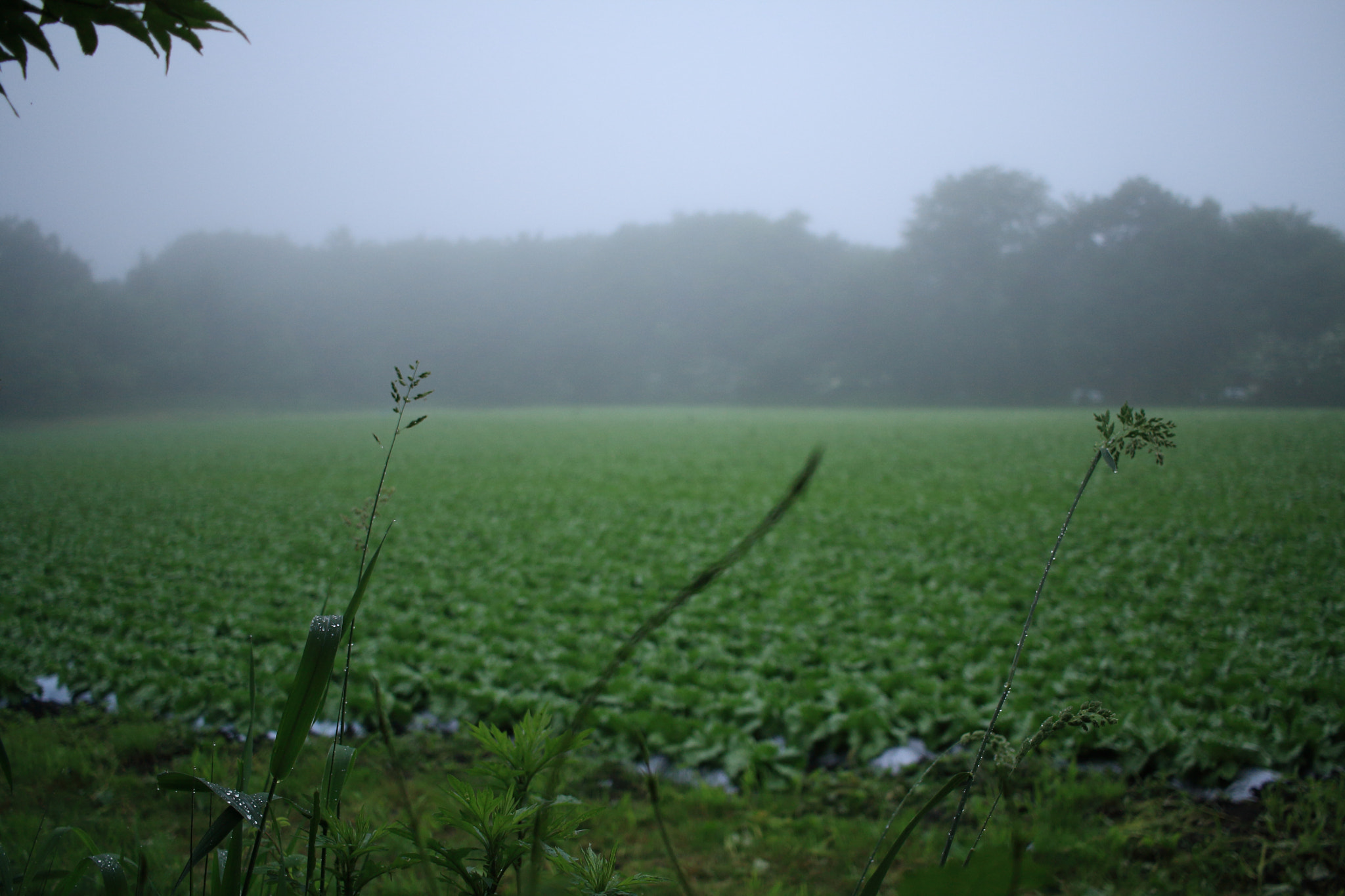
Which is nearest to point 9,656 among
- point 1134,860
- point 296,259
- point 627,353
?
point 1134,860

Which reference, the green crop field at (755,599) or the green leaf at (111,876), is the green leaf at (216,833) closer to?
the green leaf at (111,876)

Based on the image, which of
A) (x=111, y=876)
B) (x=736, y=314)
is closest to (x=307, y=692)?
(x=111, y=876)

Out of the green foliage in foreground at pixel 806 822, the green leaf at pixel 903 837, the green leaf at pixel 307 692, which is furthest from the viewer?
the green foliage in foreground at pixel 806 822

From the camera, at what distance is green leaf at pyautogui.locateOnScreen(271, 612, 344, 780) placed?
1.63 ft

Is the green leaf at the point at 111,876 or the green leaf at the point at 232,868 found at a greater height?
the green leaf at the point at 232,868

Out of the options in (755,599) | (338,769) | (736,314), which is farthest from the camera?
(736,314)

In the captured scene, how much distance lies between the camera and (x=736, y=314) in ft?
138

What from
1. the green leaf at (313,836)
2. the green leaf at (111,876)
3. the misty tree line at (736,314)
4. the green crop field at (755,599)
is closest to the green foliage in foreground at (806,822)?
the green crop field at (755,599)

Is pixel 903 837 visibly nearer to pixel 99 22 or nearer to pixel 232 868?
pixel 232 868

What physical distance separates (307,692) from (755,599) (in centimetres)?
412

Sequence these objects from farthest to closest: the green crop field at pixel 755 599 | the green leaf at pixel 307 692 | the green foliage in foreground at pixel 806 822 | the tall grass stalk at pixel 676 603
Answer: the green crop field at pixel 755 599 → the green foliage in foreground at pixel 806 822 → the green leaf at pixel 307 692 → the tall grass stalk at pixel 676 603

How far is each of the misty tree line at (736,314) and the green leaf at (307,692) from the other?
4342 mm

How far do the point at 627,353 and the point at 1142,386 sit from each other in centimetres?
2583

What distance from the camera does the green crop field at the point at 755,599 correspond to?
279 cm
